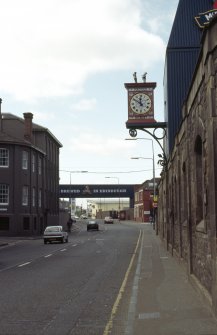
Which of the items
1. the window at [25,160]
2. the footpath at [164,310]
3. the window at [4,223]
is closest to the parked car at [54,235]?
the window at [4,223]

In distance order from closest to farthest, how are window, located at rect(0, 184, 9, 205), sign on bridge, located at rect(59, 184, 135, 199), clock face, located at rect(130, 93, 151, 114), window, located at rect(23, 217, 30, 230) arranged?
1. clock face, located at rect(130, 93, 151, 114)
2. window, located at rect(0, 184, 9, 205)
3. window, located at rect(23, 217, 30, 230)
4. sign on bridge, located at rect(59, 184, 135, 199)

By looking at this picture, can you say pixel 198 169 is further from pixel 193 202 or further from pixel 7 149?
pixel 7 149

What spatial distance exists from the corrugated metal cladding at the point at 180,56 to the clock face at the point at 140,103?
8.51 feet

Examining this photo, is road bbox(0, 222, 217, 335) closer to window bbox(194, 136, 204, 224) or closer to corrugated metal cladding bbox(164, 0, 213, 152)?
window bbox(194, 136, 204, 224)

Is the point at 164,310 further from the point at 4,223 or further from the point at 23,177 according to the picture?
the point at 23,177

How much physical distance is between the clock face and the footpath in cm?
1253

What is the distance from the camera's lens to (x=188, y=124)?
1425cm

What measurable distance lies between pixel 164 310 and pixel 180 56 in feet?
73.4

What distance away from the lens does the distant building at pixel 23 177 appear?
55.7 meters

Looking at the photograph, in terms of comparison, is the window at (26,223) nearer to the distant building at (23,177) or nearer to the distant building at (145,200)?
the distant building at (23,177)

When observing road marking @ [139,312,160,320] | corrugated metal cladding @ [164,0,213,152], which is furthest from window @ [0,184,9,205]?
road marking @ [139,312,160,320]

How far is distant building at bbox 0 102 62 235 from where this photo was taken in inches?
2191

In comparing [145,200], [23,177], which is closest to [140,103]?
[23,177]

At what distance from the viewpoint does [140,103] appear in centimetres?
2758
